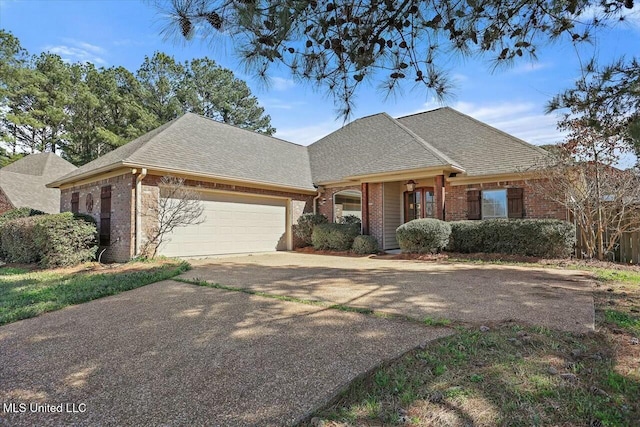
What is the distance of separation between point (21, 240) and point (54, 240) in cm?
193

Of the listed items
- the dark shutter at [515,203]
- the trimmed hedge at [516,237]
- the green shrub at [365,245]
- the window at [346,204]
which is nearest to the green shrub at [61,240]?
the green shrub at [365,245]

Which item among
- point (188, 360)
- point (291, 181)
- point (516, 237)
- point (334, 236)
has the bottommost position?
point (188, 360)

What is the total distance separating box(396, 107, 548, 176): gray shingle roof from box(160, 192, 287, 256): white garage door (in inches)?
276

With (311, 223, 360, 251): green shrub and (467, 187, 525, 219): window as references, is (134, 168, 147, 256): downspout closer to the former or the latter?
(311, 223, 360, 251): green shrub

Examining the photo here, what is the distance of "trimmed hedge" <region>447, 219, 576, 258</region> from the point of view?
909 centimetres

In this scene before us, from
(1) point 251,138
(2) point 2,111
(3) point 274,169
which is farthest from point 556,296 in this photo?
(2) point 2,111

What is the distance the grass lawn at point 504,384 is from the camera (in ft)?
→ 6.53

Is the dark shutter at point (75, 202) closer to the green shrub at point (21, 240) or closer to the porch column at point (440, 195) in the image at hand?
the green shrub at point (21, 240)

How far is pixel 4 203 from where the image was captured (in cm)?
1698

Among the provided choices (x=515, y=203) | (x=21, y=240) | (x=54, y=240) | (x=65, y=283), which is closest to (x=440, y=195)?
(x=515, y=203)

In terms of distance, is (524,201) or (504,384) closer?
(504,384)

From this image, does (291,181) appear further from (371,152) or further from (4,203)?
(4,203)

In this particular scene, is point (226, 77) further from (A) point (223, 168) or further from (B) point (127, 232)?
(B) point (127, 232)

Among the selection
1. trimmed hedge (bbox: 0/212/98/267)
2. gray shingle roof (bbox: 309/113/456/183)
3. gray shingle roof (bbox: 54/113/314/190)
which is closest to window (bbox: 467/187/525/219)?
gray shingle roof (bbox: 309/113/456/183)
